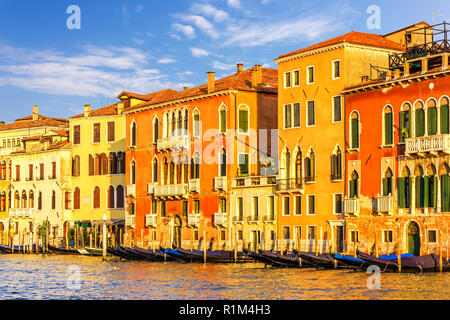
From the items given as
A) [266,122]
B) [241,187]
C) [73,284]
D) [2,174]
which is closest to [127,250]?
[241,187]

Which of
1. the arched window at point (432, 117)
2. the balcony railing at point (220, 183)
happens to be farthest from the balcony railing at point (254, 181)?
the arched window at point (432, 117)

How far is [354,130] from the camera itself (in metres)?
32.9

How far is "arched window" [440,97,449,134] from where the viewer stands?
2916 cm

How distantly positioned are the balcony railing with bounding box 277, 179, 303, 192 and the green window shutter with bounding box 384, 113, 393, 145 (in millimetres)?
4912

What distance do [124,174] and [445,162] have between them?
22059 mm

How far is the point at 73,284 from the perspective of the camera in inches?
1073

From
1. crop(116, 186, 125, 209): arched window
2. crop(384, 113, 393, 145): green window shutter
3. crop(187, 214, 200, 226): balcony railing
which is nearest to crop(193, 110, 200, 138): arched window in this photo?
crop(187, 214, 200, 226): balcony railing

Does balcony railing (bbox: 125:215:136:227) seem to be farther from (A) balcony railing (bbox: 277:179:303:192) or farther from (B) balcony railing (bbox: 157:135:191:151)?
(A) balcony railing (bbox: 277:179:303:192)

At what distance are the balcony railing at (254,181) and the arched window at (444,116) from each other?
9.31m

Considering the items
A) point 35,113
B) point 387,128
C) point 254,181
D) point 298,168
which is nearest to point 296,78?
point 298,168

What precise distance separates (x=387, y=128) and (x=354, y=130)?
5.55ft

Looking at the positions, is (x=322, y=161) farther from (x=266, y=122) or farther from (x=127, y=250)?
(x=127, y=250)
